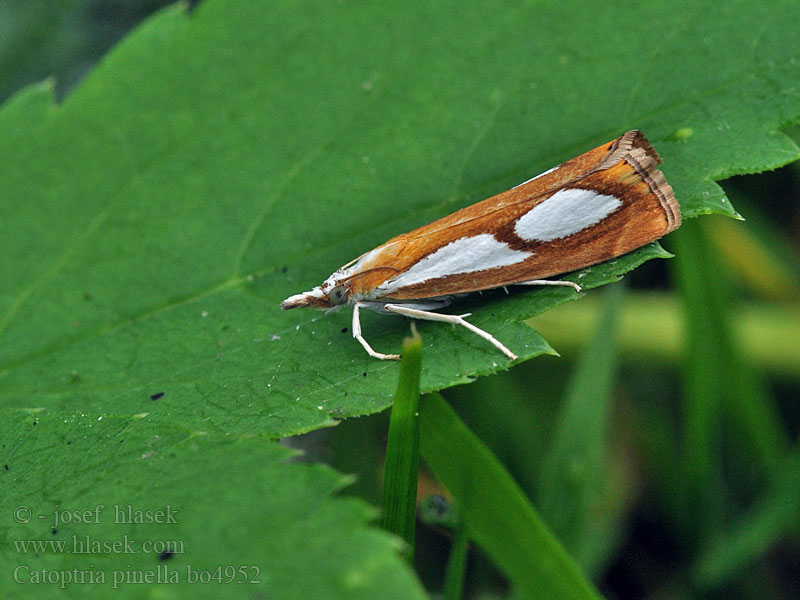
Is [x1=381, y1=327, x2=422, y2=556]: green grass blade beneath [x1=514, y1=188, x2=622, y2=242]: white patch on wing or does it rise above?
beneath

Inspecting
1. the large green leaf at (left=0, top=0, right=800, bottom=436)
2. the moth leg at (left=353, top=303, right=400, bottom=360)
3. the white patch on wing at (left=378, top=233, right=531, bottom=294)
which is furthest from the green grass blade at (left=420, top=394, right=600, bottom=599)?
the white patch on wing at (left=378, top=233, right=531, bottom=294)

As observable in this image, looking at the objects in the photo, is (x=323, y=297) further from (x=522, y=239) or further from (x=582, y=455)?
(x=582, y=455)

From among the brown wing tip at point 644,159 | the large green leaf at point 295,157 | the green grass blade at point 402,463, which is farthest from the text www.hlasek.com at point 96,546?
the brown wing tip at point 644,159

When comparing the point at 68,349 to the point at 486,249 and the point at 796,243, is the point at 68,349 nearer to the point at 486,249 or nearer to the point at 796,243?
the point at 486,249

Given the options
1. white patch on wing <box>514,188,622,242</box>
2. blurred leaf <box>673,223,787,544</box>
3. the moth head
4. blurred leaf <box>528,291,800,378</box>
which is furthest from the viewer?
blurred leaf <box>528,291,800,378</box>

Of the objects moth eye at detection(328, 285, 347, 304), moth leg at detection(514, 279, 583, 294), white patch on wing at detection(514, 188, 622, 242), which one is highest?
white patch on wing at detection(514, 188, 622, 242)

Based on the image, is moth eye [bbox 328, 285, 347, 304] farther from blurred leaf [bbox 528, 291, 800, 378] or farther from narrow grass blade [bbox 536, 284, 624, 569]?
blurred leaf [bbox 528, 291, 800, 378]

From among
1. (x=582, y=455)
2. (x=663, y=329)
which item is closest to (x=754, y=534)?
(x=582, y=455)
